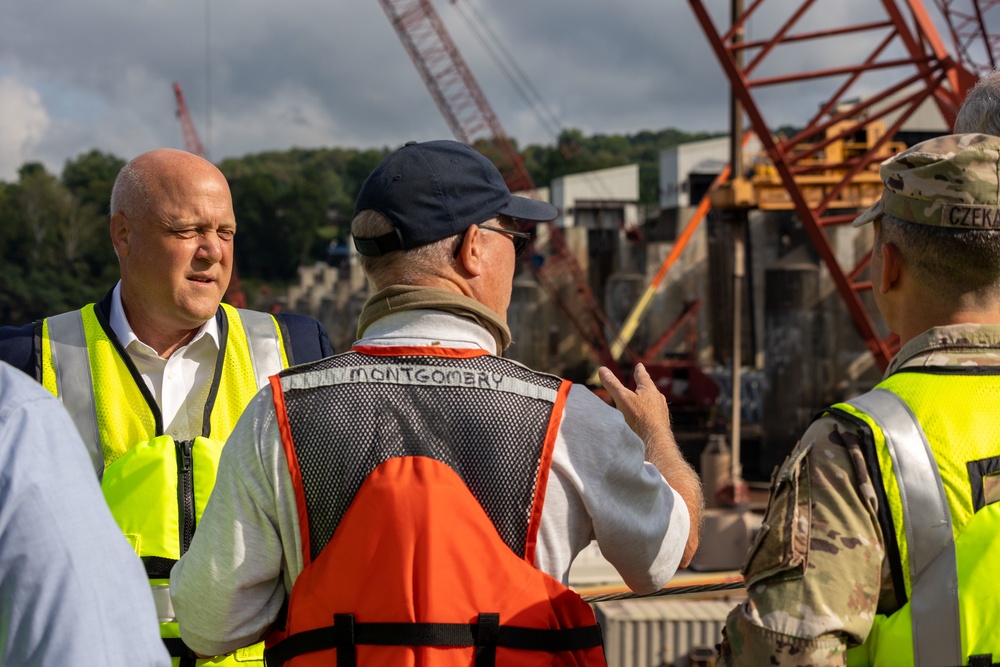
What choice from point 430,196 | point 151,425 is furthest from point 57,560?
point 151,425

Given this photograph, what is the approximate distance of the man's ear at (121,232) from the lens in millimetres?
3314

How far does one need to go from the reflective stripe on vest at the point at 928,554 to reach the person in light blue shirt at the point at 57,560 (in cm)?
132

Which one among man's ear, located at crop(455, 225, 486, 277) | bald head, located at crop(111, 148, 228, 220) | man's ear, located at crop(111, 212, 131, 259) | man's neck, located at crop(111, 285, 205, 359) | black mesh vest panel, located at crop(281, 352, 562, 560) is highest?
bald head, located at crop(111, 148, 228, 220)

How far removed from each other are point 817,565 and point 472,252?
3.11 feet

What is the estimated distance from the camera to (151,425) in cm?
313

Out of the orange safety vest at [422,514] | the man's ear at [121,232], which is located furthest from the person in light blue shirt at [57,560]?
the man's ear at [121,232]

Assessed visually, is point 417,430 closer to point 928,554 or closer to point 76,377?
point 928,554

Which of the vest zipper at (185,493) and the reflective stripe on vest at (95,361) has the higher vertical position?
the reflective stripe on vest at (95,361)

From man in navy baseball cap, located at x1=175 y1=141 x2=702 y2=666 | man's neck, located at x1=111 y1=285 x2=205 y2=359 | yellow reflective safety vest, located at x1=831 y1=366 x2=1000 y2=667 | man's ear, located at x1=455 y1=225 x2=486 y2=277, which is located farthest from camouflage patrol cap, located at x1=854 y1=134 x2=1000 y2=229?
A: man's neck, located at x1=111 y1=285 x2=205 y2=359

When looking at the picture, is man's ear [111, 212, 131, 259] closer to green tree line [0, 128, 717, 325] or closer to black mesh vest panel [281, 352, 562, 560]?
black mesh vest panel [281, 352, 562, 560]

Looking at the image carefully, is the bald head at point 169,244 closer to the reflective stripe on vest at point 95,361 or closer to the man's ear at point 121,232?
the man's ear at point 121,232

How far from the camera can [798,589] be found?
6.63 feet

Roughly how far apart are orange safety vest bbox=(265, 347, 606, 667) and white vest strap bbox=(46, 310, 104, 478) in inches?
42.9

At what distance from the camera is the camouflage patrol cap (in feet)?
7.10
